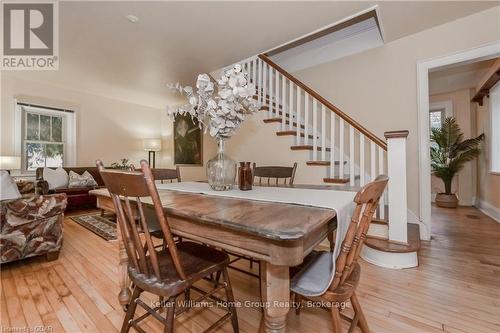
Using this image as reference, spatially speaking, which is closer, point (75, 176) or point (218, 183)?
point (218, 183)

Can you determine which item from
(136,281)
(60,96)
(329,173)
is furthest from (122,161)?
(136,281)

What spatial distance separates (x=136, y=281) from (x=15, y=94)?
191 inches

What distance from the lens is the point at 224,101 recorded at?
1344 millimetres

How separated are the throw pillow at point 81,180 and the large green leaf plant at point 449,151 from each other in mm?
6402

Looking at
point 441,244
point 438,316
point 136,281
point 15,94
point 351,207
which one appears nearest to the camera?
point 136,281

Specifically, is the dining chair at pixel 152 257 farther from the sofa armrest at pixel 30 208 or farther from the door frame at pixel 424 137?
the door frame at pixel 424 137

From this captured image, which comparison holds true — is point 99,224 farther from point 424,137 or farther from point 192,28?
point 424,137

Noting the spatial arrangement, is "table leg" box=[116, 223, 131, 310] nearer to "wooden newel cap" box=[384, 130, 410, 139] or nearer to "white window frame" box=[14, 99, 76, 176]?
"wooden newel cap" box=[384, 130, 410, 139]

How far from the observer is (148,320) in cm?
135

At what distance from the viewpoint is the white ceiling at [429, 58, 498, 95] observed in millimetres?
3490

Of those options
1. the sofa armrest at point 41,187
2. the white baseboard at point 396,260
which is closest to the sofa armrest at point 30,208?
the sofa armrest at point 41,187

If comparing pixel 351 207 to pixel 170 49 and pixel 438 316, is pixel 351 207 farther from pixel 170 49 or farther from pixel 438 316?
pixel 170 49

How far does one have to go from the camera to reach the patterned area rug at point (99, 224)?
9.37ft

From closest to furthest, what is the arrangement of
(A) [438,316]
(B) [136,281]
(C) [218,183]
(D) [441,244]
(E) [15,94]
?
1. (B) [136,281]
2. (A) [438,316]
3. (C) [218,183]
4. (D) [441,244]
5. (E) [15,94]
